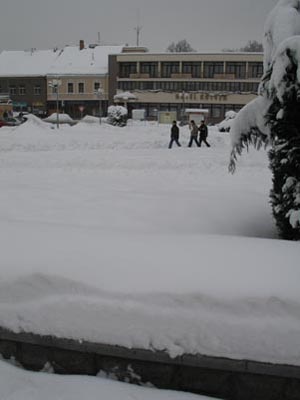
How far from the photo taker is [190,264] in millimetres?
3697

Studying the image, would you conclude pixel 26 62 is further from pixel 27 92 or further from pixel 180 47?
pixel 180 47

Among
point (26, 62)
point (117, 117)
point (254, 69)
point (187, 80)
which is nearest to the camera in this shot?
point (117, 117)

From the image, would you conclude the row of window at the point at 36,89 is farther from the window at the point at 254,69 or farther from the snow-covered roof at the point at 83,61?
the window at the point at 254,69

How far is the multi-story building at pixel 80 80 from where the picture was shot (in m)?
71.4

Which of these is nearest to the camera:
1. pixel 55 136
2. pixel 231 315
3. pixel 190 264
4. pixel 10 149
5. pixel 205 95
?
pixel 231 315

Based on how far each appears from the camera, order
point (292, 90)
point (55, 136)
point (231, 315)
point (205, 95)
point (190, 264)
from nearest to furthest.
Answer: point (231, 315)
point (190, 264)
point (292, 90)
point (55, 136)
point (205, 95)

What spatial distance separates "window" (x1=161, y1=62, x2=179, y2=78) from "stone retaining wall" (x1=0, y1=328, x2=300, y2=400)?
228ft

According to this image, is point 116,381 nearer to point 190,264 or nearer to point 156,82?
point 190,264

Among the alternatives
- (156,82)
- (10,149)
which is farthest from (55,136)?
(156,82)

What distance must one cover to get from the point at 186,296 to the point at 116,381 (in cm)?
81

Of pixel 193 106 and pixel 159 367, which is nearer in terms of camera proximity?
pixel 159 367

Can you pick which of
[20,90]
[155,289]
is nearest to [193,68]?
[20,90]

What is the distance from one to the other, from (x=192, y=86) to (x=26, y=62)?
1135 inches

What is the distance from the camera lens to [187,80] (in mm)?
69062
